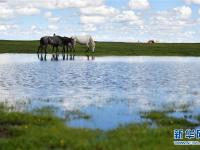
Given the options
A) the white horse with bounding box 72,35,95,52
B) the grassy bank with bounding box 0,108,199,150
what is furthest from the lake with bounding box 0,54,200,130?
the white horse with bounding box 72,35,95,52

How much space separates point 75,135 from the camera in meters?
16.5

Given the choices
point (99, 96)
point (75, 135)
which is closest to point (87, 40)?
point (99, 96)

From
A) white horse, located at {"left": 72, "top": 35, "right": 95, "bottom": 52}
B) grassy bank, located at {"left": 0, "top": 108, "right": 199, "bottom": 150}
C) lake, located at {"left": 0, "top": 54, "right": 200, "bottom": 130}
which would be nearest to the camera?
grassy bank, located at {"left": 0, "top": 108, "right": 199, "bottom": 150}

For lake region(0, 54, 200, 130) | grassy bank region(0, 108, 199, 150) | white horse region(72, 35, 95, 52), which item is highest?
white horse region(72, 35, 95, 52)

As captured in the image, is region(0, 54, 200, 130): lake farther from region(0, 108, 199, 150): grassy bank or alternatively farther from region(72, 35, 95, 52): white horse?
region(72, 35, 95, 52): white horse

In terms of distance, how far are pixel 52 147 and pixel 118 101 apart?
38.5ft

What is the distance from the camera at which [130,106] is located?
80.6 feet

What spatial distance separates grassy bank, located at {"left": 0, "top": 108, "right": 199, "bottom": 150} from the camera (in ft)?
49.2

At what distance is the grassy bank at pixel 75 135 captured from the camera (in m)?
15.0

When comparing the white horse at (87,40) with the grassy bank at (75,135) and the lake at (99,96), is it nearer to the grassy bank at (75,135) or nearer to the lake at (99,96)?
the lake at (99,96)

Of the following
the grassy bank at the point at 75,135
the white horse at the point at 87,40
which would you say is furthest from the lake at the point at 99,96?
the white horse at the point at 87,40

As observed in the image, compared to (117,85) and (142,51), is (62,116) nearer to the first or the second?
(117,85)

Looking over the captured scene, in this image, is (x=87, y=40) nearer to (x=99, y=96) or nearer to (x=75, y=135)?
(x=99, y=96)

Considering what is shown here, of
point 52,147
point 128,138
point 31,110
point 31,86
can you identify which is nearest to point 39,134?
point 52,147
